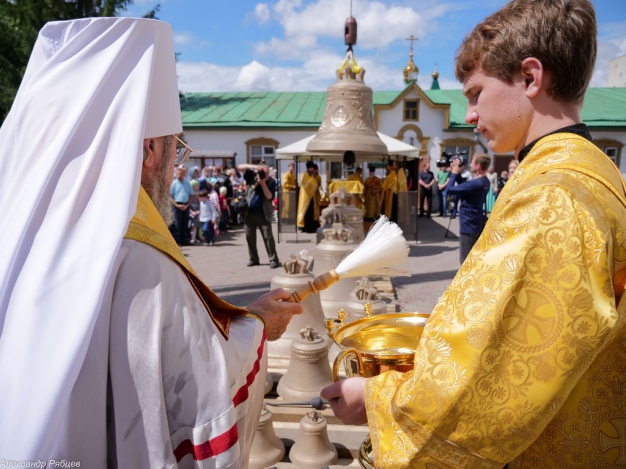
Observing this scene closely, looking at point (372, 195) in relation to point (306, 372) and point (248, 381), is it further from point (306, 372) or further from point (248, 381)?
point (248, 381)

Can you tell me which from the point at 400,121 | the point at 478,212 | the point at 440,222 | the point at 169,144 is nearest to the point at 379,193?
the point at 440,222

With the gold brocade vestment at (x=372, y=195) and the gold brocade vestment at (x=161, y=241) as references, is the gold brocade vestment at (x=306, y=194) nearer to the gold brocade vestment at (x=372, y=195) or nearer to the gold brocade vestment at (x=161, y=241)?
the gold brocade vestment at (x=372, y=195)

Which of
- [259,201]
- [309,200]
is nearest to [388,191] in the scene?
[309,200]

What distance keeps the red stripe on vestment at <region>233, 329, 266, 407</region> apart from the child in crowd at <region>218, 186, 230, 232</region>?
1239 cm

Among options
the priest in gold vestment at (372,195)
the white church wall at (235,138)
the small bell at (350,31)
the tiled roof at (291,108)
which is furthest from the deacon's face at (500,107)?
the white church wall at (235,138)

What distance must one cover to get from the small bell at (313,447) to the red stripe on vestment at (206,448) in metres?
1.61

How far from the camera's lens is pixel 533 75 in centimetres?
122

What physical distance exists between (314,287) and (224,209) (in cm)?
1225

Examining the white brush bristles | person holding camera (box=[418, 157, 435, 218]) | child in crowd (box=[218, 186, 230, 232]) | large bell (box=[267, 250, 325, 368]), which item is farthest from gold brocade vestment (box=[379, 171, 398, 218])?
the white brush bristles

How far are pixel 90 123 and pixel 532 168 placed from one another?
3.72ft

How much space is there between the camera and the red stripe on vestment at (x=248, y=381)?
1307 millimetres

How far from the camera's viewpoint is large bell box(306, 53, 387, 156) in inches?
293

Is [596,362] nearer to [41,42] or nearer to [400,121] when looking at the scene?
[41,42]

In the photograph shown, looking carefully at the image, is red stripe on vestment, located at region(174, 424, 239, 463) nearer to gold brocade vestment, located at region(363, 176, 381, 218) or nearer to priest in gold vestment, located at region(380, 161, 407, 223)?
priest in gold vestment, located at region(380, 161, 407, 223)
